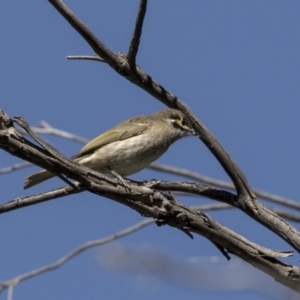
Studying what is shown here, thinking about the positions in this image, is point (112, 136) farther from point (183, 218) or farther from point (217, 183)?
point (183, 218)

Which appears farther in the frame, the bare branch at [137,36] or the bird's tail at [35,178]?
the bird's tail at [35,178]

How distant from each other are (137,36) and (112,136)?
319cm

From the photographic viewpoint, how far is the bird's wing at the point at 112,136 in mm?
6617

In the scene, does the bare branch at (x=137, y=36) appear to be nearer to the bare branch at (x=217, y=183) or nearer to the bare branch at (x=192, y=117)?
the bare branch at (x=192, y=117)

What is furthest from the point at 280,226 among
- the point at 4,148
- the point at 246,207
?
the point at 4,148

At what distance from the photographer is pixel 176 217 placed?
3627 millimetres

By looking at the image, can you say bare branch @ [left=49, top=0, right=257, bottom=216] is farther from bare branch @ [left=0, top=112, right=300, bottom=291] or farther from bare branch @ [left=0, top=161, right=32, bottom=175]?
bare branch @ [left=0, top=161, right=32, bottom=175]

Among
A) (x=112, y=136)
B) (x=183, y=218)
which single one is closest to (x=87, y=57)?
(x=183, y=218)

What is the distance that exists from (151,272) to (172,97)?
1.28 metres

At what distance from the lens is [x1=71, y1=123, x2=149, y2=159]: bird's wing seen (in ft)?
21.7

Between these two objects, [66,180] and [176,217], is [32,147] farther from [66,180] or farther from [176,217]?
[176,217]

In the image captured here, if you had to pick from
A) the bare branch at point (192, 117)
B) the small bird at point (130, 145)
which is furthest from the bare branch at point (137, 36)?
the small bird at point (130, 145)

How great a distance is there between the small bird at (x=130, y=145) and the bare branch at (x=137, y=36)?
225cm

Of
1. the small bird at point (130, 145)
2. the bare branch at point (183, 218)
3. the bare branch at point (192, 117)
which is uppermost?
the small bird at point (130, 145)
